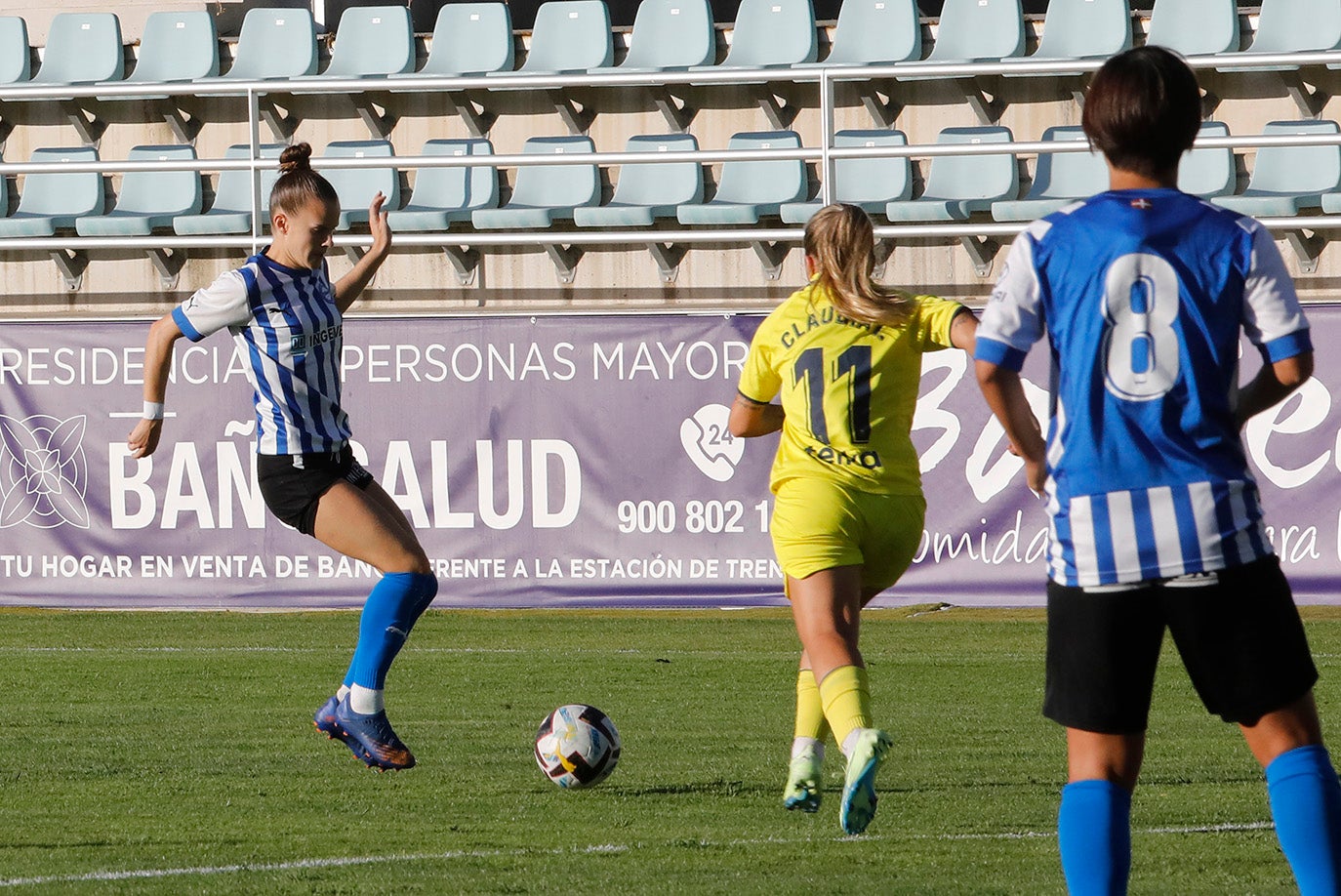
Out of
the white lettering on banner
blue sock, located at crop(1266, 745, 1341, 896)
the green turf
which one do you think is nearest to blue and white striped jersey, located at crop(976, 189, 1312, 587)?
blue sock, located at crop(1266, 745, 1341, 896)

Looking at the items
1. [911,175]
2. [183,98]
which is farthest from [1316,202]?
[183,98]

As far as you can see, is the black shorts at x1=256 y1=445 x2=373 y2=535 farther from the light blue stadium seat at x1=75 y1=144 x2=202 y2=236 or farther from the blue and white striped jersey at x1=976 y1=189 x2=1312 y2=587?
the light blue stadium seat at x1=75 y1=144 x2=202 y2=236

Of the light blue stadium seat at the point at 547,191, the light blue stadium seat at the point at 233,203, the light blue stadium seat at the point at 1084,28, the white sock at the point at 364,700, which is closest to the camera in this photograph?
the white sock at the point at 364,700

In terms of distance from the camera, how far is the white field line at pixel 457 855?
16.2ft

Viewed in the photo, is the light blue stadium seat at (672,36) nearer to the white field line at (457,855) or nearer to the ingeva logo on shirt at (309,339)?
the ingeva logo on shirt at (309,339)

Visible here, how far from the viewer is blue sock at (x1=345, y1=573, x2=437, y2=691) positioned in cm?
648

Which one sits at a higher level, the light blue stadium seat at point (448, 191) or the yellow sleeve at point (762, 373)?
the yellow sleeve at point (762, 373)

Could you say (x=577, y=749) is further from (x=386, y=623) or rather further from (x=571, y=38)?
(x=571, y=38)

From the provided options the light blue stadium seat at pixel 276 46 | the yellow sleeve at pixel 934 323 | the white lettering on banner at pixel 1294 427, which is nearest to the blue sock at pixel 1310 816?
the yellow sleeve at pixel 934 323

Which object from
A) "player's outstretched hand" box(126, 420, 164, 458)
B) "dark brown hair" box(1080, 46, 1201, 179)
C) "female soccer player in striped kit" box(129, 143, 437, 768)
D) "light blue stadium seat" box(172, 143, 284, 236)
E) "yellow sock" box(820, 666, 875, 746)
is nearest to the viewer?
"dark brown hair" box(1080, 46, 1201, 179)

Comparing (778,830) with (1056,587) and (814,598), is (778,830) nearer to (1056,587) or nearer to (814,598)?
(814,598)

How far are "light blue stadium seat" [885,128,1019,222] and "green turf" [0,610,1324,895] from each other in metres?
3.53

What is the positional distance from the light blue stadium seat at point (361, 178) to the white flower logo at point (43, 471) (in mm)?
2660

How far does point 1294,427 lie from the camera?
11375 millimetres
